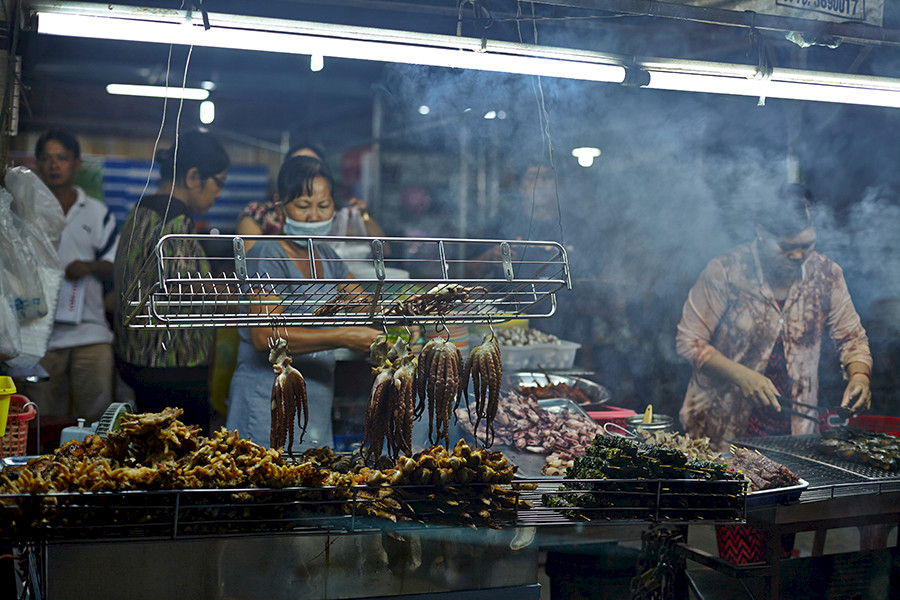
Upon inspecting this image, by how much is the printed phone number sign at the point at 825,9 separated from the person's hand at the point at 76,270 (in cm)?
447

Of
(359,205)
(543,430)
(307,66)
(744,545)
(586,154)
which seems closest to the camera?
(744,545)

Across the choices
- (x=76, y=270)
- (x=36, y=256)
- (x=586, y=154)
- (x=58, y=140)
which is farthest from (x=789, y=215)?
(x=58, y=140)

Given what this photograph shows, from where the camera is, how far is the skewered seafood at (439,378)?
2668 millimetres

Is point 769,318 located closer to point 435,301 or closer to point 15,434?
point 435,301

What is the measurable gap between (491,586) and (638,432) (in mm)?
1952

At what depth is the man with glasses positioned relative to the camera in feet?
17.3

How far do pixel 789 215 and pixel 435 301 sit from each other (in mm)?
3575

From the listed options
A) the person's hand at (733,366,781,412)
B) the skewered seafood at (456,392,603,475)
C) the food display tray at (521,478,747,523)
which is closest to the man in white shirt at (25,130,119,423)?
the skewered seafood at (456,392,603,475)

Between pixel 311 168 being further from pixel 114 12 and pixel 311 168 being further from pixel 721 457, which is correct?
pixel 721 457

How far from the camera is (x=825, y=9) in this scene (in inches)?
165

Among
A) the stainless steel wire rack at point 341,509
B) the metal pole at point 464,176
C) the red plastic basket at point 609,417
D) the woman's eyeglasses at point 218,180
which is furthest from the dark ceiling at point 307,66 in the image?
the stainless steel wire rack at point 341,509

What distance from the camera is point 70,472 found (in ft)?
7.44

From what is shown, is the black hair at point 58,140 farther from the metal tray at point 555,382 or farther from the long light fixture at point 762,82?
the long light fixture at point 762,82

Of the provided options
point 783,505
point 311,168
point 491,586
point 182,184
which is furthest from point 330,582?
point 182,184
